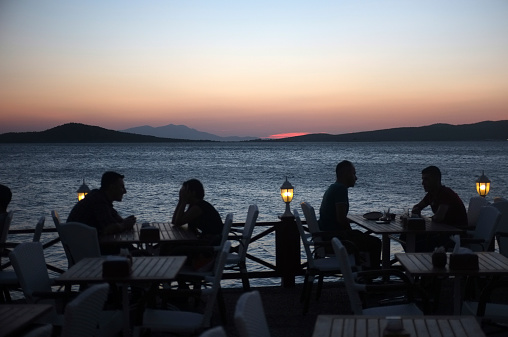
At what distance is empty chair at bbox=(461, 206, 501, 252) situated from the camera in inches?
235

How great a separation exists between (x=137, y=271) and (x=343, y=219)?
2.78 meters

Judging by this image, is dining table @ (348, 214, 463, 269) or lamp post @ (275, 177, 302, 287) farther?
lamp post @ (275, 177, 302, 287)

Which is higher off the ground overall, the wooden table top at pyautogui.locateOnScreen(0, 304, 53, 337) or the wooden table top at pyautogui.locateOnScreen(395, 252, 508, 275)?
the wooden table top at pyautogui.locateOnScreen(0, 304, 53, 337)

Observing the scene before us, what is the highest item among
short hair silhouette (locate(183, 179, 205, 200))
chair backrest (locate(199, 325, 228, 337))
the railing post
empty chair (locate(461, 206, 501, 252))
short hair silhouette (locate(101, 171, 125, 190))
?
short hair silhouette (locate(101, 171, 125, 190))

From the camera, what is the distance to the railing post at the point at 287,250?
7.18 metres

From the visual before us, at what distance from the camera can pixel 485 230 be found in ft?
20.4

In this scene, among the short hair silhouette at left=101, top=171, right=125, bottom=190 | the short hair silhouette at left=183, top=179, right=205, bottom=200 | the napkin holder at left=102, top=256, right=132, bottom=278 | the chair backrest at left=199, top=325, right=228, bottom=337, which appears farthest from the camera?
the short hair silhouette at left=183, top=179, right=205, bottom=200

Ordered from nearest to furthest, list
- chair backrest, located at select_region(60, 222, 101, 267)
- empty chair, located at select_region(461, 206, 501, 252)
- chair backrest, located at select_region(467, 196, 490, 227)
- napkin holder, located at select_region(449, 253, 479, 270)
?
napkin holder, located at select_region(449, 253, 479, 270), chair backrest, located at select_region(60, 222, 101, 267), empty chair, located at select_region(461, 206, 501, 252), chair backrest, located at select_region(467, 196, 490, 227)

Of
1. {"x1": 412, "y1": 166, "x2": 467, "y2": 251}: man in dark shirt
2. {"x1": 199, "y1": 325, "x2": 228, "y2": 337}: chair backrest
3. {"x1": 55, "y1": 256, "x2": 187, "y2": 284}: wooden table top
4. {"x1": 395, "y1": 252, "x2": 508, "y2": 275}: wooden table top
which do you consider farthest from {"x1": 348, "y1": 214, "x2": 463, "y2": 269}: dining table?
{"x1": 199, "y1": 325, "x2": 228, "y2": 337}: chair backrest

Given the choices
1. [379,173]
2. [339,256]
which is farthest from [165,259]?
[379,173]

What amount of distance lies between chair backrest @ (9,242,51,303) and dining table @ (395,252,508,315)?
7.79 ft

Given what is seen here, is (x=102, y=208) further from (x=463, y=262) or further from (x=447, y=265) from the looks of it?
(x=463, y=262)

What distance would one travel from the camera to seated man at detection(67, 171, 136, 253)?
236 inches

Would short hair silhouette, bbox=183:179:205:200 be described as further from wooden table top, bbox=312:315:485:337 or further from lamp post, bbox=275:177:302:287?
wooden table top, bbox=312:315:485:337
